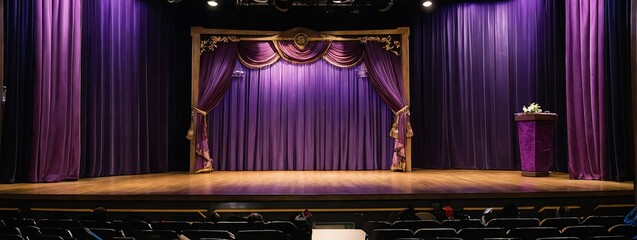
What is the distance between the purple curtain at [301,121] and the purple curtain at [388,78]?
365 mm

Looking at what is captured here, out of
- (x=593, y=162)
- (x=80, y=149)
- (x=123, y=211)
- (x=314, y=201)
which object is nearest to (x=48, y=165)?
(x=80, y=149)

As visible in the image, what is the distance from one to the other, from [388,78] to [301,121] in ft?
7.47

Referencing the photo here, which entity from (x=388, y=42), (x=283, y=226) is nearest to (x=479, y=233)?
(x=283, y=226)

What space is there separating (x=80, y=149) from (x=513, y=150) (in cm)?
894

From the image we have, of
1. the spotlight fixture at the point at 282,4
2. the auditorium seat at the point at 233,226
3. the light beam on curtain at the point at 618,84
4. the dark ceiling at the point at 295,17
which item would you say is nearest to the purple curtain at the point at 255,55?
the dark ceiling at the point at 295,17

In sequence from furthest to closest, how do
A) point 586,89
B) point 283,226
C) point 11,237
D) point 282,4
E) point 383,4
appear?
1. point 383,4
2. point 282,4
3. point 586,89
4. point 283,226
5. point 11,237

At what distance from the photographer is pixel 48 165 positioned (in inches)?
347

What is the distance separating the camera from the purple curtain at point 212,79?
11.7 m

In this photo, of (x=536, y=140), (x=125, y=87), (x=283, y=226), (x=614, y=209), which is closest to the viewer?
(x=283, y=226)

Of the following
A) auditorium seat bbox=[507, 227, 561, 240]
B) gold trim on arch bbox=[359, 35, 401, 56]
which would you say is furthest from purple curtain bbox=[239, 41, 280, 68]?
auditorium seat bbox=[507, 227, 561, 240]

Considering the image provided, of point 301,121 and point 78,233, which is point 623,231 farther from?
point 301,121

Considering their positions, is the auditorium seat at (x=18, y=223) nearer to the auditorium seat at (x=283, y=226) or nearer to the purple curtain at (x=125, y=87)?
the auditorium seat at (x=283, y=226)

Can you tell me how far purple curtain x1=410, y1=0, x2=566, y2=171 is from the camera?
11.6 m

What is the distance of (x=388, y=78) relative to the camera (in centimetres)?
1199
